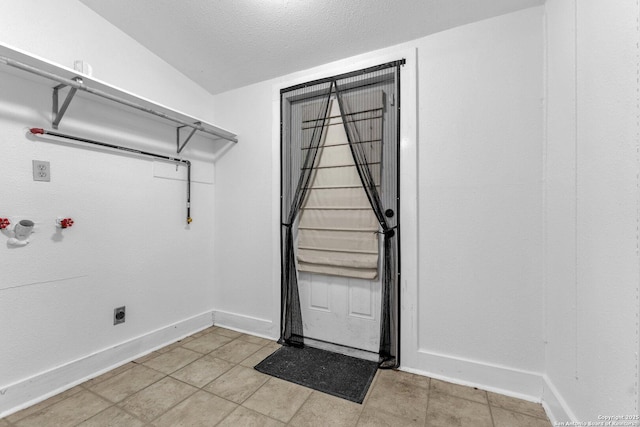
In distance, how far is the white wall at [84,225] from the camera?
1530 millimetres

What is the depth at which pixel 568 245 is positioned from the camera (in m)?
1.34

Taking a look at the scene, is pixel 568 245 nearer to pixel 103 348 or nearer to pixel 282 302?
pixel 282 302

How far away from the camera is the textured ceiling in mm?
1696

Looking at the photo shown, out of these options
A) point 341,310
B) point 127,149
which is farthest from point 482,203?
point 127,149

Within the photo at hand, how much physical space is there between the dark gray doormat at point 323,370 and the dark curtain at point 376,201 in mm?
214

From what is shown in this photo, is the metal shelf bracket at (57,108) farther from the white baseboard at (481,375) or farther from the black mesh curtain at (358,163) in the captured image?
the white baseboard at (481,375)

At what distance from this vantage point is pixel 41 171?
163 centimetres

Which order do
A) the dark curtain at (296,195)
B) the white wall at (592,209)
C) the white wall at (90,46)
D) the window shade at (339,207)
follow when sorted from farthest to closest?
the dark curtain at (296,195) < the window shade at (339,207) < the white wall at (90,46) < the white wall at (592,209)

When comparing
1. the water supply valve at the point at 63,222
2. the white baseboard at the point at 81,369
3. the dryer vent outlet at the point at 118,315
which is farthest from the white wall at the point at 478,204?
the water supply valve at the point at 63,222

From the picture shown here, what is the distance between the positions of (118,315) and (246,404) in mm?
1226

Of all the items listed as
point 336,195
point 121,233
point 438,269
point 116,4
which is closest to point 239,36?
point 116,4

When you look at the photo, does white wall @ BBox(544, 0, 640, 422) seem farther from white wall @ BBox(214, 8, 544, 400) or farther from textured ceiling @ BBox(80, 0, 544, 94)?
textured ceiling @ BBox(80, 0, 544, 94)

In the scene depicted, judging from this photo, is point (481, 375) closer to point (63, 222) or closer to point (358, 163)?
point (358, 163)

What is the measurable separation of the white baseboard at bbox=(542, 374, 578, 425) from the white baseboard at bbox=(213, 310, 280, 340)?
6.24 feet
